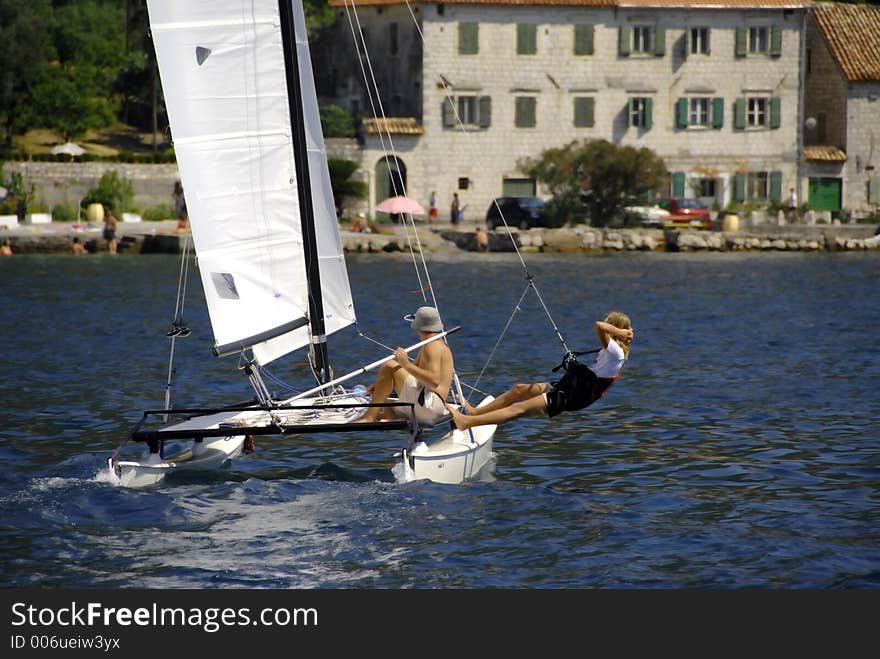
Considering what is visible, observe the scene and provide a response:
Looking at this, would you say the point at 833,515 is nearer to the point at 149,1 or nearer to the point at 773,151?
the point at 149,1

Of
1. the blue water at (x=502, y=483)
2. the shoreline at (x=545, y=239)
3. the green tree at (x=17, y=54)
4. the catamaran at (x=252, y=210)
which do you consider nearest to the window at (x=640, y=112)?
the shoreline at (x=545, y=239)

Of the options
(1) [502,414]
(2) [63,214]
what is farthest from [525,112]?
(1) [502,414]

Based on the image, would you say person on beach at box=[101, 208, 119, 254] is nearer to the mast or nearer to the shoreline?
the shoreline

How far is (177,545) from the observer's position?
41.0ft

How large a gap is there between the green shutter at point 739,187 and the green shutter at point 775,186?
1456mm

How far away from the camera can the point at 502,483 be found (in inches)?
595

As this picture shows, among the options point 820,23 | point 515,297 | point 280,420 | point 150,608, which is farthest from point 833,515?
point 820,23

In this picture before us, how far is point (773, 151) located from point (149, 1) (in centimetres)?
6137

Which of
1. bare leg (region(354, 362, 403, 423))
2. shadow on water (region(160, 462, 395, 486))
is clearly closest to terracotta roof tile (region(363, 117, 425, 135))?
shadow on water (region(160, 462, 395, 486))

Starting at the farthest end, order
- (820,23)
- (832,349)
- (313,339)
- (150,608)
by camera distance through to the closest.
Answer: (820,23), (832,349), (313,339), (150,608)

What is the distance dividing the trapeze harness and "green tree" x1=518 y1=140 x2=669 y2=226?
163 ft

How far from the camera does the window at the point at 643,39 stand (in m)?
70.6

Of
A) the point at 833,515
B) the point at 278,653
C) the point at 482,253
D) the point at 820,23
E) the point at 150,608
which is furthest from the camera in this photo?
the point at 820,23

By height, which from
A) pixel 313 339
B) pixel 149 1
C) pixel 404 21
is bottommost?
pixel 313 339
